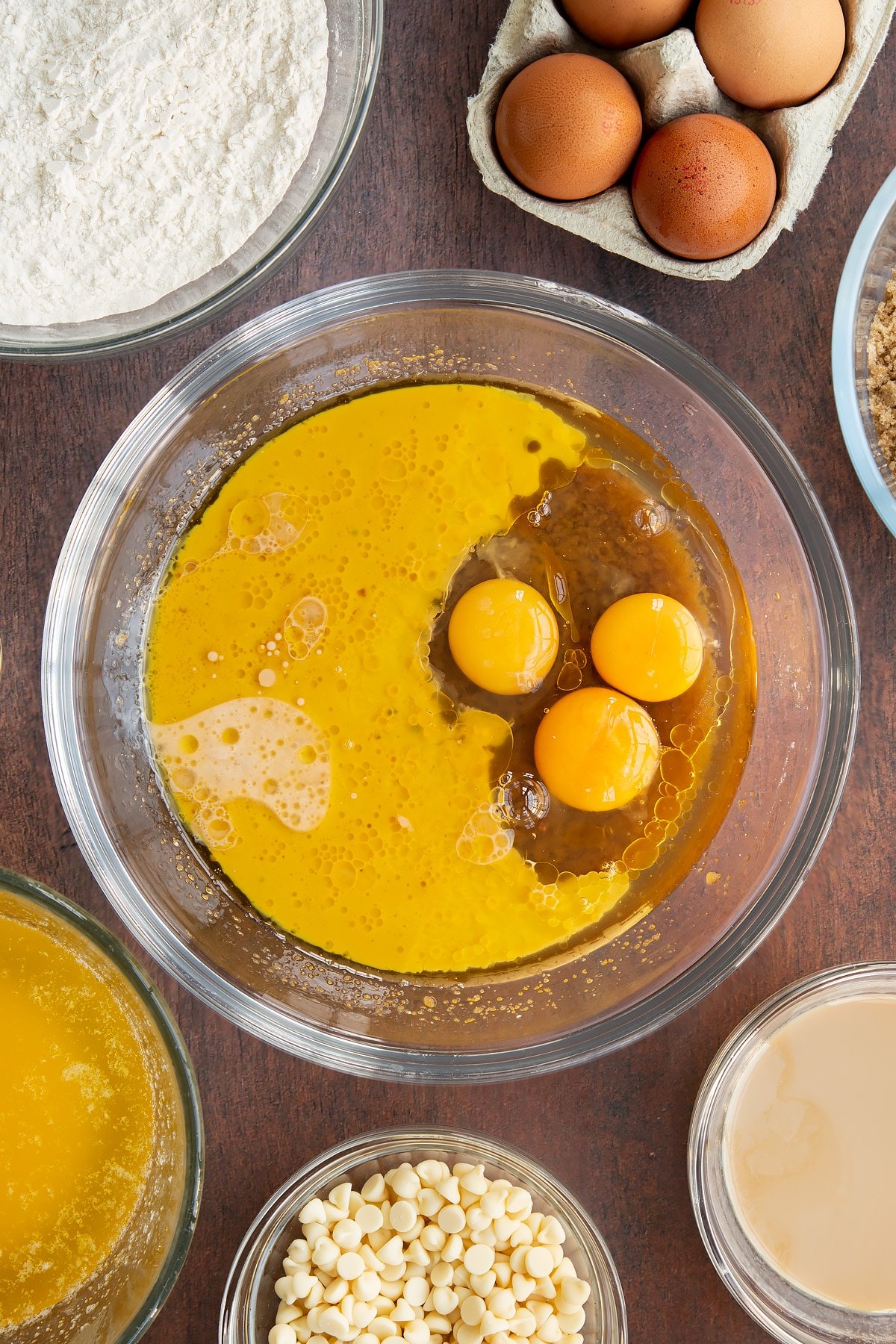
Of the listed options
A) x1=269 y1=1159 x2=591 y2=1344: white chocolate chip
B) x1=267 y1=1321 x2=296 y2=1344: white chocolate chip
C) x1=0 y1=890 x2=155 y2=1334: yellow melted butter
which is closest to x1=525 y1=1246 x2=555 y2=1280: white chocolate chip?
x1=269 y1=1159 x2=591 y2=1344: white chocolate chip

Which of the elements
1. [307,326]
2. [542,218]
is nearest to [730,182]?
[542,218]

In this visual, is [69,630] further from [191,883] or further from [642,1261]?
[642,1261]

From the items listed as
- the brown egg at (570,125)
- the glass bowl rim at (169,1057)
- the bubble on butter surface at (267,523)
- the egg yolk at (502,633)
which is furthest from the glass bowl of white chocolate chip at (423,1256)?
the brown egg at (570,125)

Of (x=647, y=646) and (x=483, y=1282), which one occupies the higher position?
(x=647, y=646)

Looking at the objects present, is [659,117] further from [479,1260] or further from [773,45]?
[479,1260]

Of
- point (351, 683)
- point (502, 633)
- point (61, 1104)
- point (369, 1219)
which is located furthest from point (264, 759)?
point (369, 1219)

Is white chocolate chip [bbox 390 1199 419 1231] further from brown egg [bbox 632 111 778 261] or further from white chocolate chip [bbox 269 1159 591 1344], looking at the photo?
brown egg [bbox 632 111 778 261]

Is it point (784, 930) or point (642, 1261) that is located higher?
point (784, 930)
